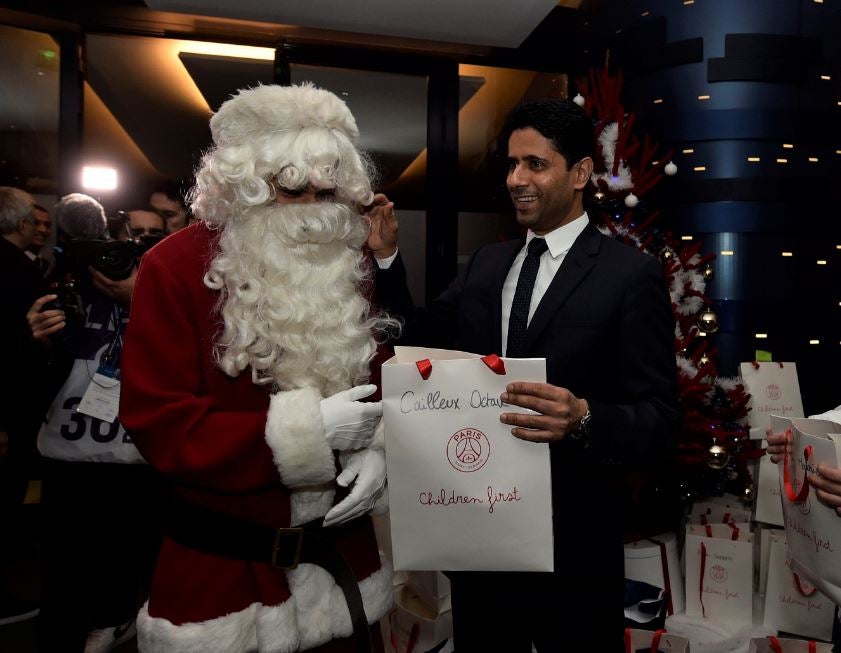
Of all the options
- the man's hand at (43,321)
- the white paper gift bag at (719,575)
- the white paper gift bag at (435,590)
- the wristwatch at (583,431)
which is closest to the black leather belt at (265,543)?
the wristwatch at (583,431)

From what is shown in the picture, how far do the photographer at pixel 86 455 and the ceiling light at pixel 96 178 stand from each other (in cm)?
196

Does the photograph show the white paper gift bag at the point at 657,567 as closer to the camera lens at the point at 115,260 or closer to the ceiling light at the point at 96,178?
the camera lens at the point at 115,260

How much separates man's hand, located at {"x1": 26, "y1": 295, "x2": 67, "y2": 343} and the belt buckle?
1.26m

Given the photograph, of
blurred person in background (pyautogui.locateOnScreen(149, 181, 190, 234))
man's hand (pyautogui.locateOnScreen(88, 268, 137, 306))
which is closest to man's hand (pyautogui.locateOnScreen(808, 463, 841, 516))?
man's hand (pyautogui.locateOnScreen(88, 268, 137, 306))

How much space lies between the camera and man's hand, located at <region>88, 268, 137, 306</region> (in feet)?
7.70

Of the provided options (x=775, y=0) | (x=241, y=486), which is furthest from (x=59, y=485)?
(x=775, y=0)

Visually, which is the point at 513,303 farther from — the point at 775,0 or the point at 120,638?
the point at 775,0

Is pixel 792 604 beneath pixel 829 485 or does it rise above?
beneath

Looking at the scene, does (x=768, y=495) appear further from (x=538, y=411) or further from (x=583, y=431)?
(x=538, y=411)

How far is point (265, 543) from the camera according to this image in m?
1.46

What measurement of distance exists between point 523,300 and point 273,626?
1012 millimetres

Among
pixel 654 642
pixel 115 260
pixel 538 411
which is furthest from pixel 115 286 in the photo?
pixel 654 642

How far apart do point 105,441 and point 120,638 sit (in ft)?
2.69

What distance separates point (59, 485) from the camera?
2328 mm
